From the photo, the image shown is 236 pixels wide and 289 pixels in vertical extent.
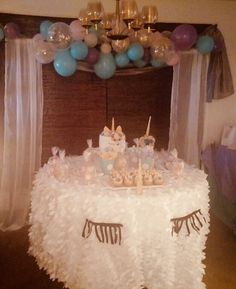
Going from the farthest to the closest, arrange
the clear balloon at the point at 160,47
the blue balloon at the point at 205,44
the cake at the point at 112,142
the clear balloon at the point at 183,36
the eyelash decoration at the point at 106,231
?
the blue balloon at the point at 205,44 → the clear balloon at the point at 183,36 → the clear balloon at the point at 160,47 → the cake at the point at 112,142 → the eyelash decoration at the point at 106,231

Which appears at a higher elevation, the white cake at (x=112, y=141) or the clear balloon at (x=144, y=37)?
the clear balloon at (x=144, y=37)

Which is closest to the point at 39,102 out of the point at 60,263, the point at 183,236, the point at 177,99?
the point at 177,99

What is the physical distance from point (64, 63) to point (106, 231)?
7.19ft

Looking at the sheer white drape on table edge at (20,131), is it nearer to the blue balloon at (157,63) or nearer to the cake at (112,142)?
the blue balloon at (157,63)

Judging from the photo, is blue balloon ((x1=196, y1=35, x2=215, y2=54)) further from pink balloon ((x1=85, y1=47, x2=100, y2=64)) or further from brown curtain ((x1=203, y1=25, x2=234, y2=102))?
pink balloon ((x1=85, y1=47, x2=100, y2=64))

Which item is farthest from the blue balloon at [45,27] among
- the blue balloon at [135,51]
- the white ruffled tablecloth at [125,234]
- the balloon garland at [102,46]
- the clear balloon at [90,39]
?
the white ruffled tablecloth at [125,234]

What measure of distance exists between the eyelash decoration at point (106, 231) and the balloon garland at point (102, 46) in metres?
1.94

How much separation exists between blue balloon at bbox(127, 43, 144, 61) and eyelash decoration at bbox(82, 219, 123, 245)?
89.2 inches

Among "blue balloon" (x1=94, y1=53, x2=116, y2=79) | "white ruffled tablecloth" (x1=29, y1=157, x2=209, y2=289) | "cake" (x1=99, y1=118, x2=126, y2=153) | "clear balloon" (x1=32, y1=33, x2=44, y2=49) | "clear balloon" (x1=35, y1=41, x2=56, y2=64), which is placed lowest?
"white ruffled tablecloth" (x1=29, y1=157, x2=209, y2=289)

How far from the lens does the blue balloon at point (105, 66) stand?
4.16m

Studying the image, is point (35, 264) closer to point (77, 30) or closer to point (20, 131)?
point (20, 131)

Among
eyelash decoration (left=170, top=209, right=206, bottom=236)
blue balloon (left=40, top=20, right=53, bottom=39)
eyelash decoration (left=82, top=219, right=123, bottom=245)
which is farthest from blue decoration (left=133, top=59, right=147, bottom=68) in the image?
eyelash decoration (left=82, top=219, right=123, bottom=245)

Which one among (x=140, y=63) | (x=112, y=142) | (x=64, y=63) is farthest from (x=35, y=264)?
(x=140, y=63)

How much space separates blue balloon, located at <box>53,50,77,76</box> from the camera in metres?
4.00
